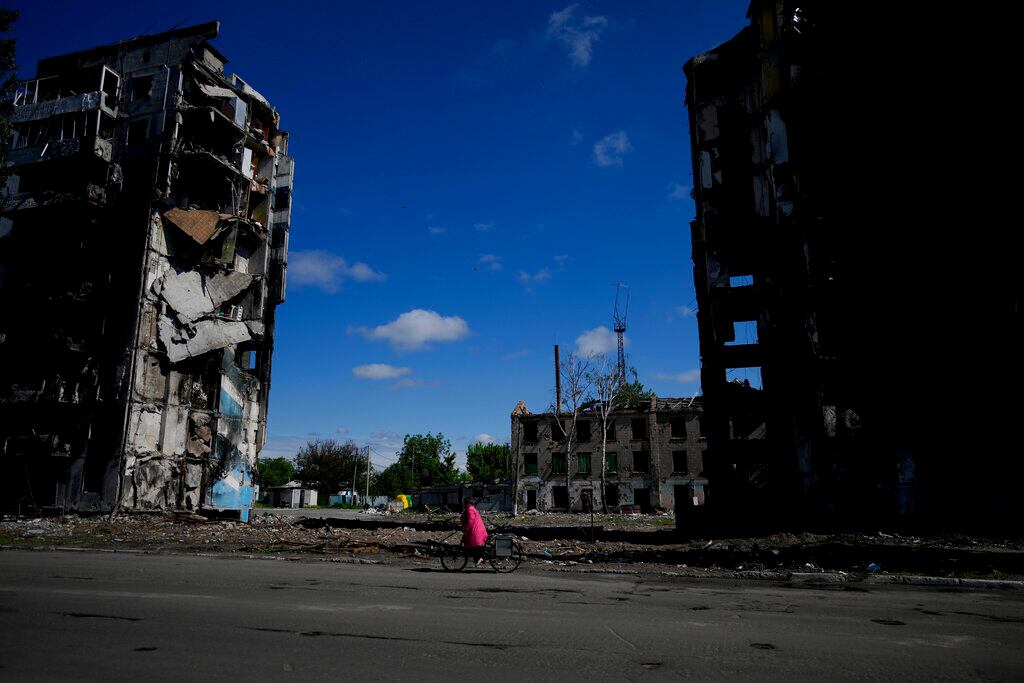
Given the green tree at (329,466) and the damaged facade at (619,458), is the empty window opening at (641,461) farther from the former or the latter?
the green tree at (329,466)

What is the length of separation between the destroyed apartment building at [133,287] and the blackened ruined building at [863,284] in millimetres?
28740

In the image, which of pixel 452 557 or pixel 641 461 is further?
pixel 641 461

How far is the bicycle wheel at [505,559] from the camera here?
538 inches

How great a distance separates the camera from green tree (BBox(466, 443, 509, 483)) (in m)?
84.8

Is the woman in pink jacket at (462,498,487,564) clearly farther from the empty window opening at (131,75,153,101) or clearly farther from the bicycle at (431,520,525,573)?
the empty window opening at (131,75,153,101)

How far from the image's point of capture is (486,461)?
286 feet

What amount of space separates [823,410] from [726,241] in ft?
28.9

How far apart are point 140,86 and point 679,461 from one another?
4931 cm

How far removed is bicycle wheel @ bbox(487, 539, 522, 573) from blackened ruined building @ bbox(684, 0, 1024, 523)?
48.6 feet

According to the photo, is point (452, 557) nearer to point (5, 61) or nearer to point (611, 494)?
point (5, 61)

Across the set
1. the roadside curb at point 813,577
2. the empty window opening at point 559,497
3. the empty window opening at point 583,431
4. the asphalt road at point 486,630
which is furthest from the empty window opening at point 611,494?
the asphalt road at point 486,630

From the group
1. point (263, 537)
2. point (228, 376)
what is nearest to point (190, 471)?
point (228, 376)

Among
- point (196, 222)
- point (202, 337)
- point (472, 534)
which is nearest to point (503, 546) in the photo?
point (472, 534)

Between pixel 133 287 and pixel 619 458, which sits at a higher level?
pixel 133 287
